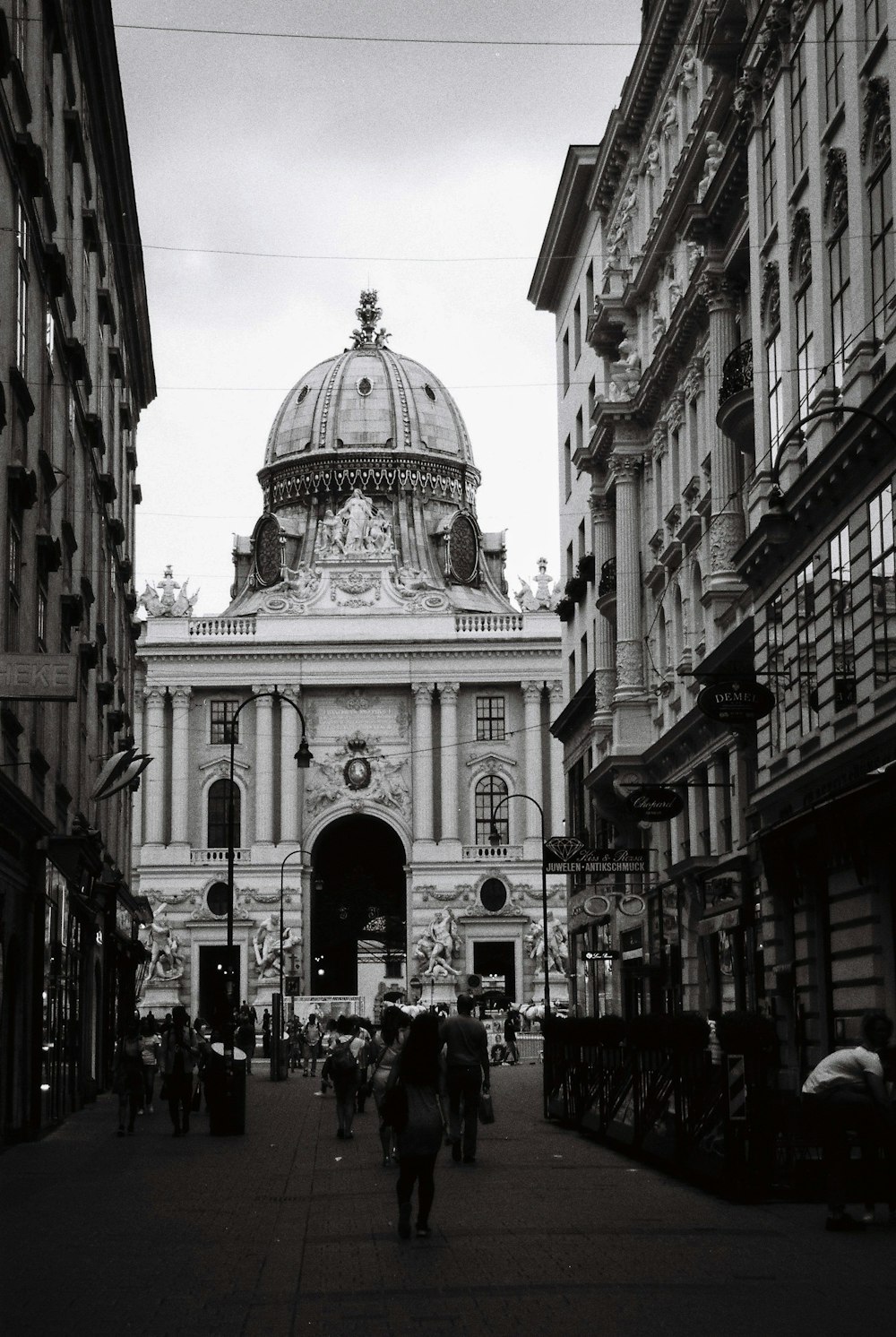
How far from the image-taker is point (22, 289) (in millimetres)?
27547

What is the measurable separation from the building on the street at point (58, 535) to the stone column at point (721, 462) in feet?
37.1

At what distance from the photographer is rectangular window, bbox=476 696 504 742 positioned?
334ft

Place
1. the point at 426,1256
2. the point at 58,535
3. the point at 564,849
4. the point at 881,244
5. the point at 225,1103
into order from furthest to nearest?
1. the point at 564,849
2. the point at 58,535
3. the point at 225,1103
4. the point at 881,244
5. the point at 426,1256

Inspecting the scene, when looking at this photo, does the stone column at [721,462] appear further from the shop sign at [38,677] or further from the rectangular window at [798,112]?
the shop sign at [38,677]

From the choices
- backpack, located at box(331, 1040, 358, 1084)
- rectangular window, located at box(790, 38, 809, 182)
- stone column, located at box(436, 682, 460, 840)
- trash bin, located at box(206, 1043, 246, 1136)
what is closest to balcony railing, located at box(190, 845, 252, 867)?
stone column, located at box(436, 682, 460, 840)

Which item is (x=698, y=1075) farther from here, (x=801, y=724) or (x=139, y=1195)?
(x=801, y=724)

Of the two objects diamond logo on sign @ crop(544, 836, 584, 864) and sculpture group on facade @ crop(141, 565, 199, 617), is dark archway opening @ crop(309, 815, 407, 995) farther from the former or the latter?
diamond logo on sign @ crop(544, 836, 584, 864)

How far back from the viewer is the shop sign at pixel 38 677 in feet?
69.3

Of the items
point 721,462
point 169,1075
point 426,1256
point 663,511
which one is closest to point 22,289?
point 169,1075

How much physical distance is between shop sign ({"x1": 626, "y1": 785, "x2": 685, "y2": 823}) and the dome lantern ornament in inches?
3223

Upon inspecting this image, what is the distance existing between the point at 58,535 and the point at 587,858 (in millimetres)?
A: 13751

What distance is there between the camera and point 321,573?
342ft

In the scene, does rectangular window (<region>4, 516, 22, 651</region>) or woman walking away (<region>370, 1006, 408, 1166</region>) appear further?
rectangular window (<region>4, 516, 22, 651</region>)

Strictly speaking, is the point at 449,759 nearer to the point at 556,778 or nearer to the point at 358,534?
the point at 556,778
